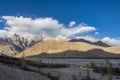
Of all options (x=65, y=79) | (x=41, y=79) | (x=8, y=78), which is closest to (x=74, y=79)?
(x=65, y=79)

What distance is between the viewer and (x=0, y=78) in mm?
10039

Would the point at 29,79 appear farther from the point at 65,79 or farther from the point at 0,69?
the point at 65,79

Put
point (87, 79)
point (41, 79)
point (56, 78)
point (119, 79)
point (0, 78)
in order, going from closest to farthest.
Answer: point (0, 78) < point (41, 79) < point (56, 78) < point (87, 79) < point (119, 79)

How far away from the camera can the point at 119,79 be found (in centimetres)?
2044

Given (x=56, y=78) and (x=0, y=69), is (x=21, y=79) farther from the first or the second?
(x=56, y=78)

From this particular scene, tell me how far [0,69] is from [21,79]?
1078mm

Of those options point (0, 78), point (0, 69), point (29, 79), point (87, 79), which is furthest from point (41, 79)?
point (87, 79)

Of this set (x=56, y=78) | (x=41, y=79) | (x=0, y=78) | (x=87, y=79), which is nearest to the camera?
(x=0, y=78)

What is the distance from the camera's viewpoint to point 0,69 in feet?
37.7

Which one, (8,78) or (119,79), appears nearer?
(8,78)

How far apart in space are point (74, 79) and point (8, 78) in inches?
235

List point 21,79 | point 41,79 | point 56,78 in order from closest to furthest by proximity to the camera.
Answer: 1. point 21,79
2. point 41,79
3. point 56,78

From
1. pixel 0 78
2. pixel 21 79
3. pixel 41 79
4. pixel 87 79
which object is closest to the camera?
pixel 0 78

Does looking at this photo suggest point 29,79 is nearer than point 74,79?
Yes
